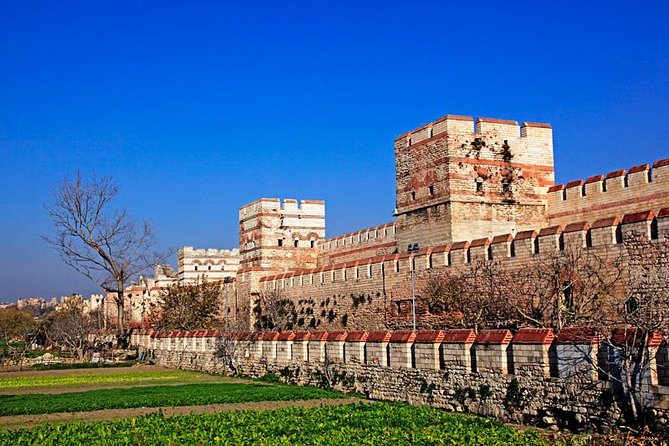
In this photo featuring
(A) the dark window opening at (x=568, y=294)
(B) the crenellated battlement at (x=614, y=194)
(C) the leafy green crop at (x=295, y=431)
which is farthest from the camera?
(B) the crenellated battlement at (x=614, y=194)

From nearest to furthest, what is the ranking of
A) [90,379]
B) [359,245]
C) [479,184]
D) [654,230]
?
[654,230] < [479,184] < [90,379] < [359,245]

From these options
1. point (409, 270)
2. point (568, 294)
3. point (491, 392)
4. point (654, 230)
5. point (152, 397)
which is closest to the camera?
point (491, 392)

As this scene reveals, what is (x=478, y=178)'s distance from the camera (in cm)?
2439

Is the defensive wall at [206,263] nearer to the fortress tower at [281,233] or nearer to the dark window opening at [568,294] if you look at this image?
the fortress tower at [281,233]

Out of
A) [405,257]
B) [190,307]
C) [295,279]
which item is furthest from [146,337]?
[405,257]

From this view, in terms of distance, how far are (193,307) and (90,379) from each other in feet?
45.7

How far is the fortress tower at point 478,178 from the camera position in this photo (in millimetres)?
24141

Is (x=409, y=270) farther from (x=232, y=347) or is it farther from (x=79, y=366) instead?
(x=79, y=366)

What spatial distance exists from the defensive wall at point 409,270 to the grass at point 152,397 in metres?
6.00

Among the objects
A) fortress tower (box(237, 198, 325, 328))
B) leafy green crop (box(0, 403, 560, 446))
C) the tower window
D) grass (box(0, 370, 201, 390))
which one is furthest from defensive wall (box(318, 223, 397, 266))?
leafy green crop (box(0, 403, 560, 446))

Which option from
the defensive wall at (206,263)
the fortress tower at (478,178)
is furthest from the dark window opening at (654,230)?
the defensive wall at (206,263)

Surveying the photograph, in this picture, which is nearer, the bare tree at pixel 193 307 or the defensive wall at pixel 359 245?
the defensive wall at pixel 359 245

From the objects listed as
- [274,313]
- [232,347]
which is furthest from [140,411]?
[274,313]

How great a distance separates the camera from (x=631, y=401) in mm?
10266
